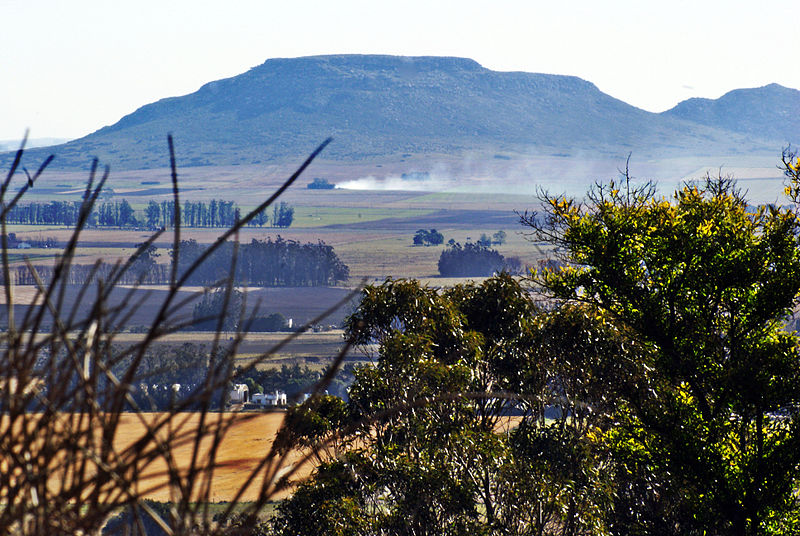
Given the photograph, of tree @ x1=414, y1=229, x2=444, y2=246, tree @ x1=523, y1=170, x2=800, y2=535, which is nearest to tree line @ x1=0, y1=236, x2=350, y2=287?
tree @ x1=414, y1=229, x2=444, y2=246

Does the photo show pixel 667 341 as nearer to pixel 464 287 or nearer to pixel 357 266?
pixel 464 287

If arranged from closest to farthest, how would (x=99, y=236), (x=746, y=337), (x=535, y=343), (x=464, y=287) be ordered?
(x=746, y=337), (x=535, y=343), (x=464, y=287), (x=99, y=236)

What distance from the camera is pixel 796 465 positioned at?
1106 centimetres

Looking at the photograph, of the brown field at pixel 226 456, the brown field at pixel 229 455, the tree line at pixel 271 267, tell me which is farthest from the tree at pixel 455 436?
the tree line at pixel 271 267

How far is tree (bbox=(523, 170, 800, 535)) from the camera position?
1120 cm

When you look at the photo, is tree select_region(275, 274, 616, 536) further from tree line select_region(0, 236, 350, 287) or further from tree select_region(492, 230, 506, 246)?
tree select_region(492, 230, 506, 246)

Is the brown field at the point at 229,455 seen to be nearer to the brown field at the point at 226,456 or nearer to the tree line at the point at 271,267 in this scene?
the brown field at the point at 226,456

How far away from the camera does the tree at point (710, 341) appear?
11.2m

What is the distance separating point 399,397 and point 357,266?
439 ft

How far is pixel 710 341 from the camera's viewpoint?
1168cm

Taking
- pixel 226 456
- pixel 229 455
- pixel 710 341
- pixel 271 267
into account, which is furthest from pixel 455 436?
pixel 271 267

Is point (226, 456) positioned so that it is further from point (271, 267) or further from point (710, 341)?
point (271, 267)

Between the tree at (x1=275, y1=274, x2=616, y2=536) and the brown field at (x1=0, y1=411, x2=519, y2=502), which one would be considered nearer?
the brown field at (x1=0, y1=411, x2=519, y2=502)

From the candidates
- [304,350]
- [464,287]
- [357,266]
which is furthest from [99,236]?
[464,287]
